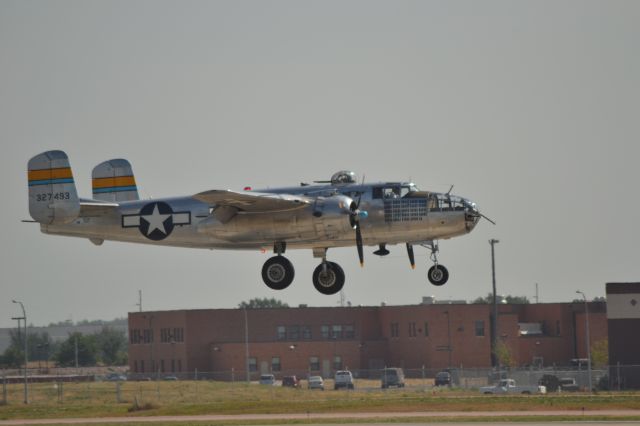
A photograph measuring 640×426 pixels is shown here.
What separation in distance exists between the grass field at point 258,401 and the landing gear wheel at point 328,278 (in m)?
20.1

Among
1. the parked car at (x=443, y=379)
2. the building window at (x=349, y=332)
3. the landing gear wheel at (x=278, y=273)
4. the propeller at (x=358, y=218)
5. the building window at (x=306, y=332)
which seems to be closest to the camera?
Answer: the propeller at (x=358, y=218)

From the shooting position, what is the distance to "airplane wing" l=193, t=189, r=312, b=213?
48.8 m

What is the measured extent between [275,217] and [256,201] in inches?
49.7

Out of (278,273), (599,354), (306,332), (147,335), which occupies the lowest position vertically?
(599,354)

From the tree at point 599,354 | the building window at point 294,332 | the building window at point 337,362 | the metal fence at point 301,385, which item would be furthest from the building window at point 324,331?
the tree at point 599,354

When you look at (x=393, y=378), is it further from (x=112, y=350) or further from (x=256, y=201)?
(x=112, y=350)

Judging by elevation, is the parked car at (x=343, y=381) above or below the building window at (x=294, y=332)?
below

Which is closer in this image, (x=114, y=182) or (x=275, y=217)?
(x=275, y=217)

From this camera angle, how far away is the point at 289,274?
5144 centimetres

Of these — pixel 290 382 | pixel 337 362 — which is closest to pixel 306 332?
pixel 337 362

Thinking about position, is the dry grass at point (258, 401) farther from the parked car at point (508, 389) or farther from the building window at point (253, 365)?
the building window at point (253, 365)

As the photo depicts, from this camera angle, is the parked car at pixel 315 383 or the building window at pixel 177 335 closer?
the parked car at pixel 315 383

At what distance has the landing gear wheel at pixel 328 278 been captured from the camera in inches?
2044

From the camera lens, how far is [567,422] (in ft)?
193
